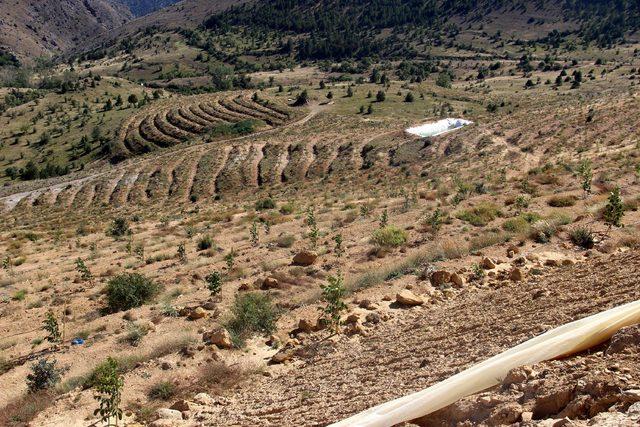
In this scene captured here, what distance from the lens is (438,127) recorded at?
170 ft

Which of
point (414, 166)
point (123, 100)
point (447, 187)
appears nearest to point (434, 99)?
point (414, 166)

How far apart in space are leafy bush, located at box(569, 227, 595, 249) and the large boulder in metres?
5.25

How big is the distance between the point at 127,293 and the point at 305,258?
572cm

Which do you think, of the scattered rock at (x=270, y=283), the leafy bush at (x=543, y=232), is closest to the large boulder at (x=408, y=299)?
the scattered rock at (x=270, y=283)

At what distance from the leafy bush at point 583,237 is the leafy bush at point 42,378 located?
13.2 metres

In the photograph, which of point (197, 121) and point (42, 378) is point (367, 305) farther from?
point (197, 121)

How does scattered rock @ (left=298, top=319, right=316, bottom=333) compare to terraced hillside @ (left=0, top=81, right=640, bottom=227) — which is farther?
terraced hillside @ (left=0, top=81, right=640, bottom=227)

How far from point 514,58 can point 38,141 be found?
102m

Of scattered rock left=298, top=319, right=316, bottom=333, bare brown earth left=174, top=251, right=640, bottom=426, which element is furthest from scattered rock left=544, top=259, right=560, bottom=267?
scattered rock left=298, top=319, right=316, bottom=333

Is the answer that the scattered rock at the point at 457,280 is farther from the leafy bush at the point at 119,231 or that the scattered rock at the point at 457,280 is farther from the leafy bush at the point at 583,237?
the leafy bush at the point at 119,231

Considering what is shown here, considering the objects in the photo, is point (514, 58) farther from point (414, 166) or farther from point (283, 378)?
point (283, 378)

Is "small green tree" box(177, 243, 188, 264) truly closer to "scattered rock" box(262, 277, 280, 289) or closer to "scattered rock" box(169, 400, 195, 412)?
"scattered rock" box(262, 277, 280, 289)

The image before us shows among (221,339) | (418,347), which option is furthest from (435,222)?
(418,347)

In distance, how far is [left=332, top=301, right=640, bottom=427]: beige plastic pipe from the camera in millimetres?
5832
